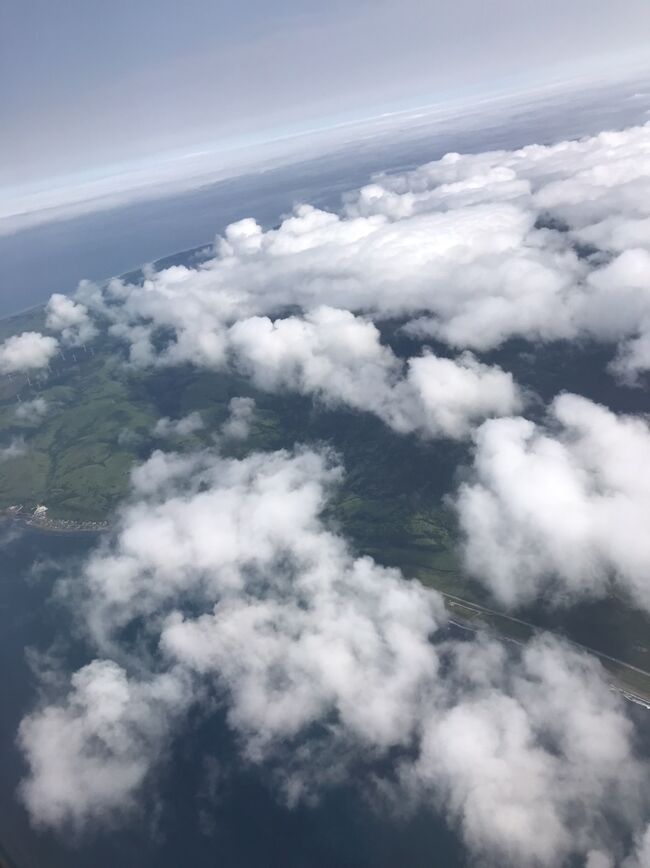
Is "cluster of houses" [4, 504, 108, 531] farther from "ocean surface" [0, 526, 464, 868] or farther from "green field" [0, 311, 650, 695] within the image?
"ocean surface" [0, 526, 464, 868]

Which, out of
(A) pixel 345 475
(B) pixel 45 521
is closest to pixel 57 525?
(B) pixel 45 521

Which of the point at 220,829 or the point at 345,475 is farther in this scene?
the point at 345,475

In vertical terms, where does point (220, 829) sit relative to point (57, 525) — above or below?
below

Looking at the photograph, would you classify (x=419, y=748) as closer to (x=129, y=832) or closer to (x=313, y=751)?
(x=313, y=751)

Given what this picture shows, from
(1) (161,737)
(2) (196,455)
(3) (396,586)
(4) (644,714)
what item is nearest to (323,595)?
(3) (396,586)

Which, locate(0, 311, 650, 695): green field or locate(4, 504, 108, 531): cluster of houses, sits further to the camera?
locate(4, 504, 108, 531): cluster of houses

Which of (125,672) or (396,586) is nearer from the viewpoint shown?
(125,672)

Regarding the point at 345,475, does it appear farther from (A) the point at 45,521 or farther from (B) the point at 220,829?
(B) the point at 220,829

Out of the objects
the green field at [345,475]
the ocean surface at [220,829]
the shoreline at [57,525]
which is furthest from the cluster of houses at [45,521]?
the ocean surface at [220,829]

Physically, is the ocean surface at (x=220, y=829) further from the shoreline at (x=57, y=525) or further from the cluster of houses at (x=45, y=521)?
the cluster of houses at (x=45, y=521)

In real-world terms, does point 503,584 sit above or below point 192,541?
below

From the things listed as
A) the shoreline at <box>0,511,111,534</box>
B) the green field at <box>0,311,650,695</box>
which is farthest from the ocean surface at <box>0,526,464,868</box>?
the shoreline at <box>0,511,111,534</box>
